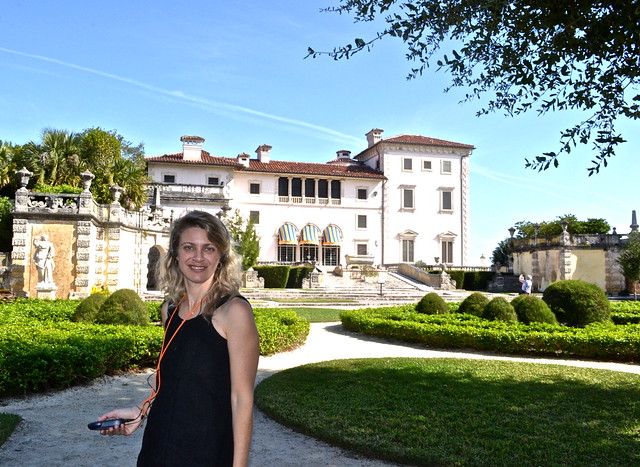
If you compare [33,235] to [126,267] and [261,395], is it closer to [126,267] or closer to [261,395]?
[126,267]

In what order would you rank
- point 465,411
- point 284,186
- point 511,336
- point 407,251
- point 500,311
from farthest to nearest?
1. point 407,251
2. point 284,186
3. point 500,311
4. point 511,336
5. point 465,411

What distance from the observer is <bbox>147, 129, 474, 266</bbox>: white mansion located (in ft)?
143

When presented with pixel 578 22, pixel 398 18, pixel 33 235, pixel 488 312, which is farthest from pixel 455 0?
pixel 33 235

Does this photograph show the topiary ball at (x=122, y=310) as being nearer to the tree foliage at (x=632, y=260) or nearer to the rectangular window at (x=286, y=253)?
the tree foliage at (x=632, y=260)

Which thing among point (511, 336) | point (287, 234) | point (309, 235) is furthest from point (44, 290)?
point (309, 235)

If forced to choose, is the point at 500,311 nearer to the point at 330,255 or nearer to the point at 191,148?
the point at 330,255

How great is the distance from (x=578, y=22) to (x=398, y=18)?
79.9 inches

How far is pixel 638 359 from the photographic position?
37.9 feet

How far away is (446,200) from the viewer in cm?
4934

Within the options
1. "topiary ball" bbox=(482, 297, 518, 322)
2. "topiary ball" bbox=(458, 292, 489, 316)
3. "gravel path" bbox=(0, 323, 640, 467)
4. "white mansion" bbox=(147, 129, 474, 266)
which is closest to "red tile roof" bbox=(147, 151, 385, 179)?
"white mansion" bbox=(147, 129, 474, 266)

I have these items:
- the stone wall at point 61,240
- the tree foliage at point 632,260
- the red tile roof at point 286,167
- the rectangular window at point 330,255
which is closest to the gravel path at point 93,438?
the stone wall at point 61,240

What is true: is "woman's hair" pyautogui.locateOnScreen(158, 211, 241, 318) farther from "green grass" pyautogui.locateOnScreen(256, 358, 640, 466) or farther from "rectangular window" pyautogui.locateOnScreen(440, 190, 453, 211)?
"rectangular window" pyautogui.locateOnScreen(440, 190, 453, 211)

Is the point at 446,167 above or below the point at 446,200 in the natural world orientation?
above

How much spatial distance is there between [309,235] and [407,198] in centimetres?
956
